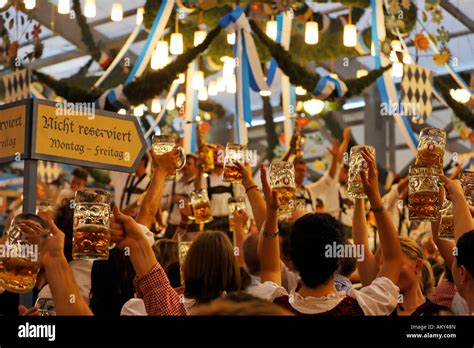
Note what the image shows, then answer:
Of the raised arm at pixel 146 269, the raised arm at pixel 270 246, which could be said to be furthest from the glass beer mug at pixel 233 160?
the raised arm at pixel 146 269

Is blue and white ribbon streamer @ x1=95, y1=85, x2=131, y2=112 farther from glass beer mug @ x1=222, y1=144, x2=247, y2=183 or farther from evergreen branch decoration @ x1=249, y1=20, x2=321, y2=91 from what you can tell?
glass beer mug @ x1=222, y1=144, x2=247, y2=183

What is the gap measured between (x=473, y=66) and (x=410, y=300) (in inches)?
250

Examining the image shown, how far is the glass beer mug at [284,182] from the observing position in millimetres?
2723

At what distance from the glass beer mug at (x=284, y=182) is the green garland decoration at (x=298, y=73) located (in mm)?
3714

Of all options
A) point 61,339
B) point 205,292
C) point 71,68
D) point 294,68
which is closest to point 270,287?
point 205,292

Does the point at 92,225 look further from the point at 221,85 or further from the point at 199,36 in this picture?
the point at 221,85

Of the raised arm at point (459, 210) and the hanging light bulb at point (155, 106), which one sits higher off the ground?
the hanging light bulb at point (155, 106)

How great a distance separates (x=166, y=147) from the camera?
2508 mm

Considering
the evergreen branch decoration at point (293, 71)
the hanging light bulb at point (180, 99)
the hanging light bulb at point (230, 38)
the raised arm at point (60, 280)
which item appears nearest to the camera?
the raised arm at point (60, 280)

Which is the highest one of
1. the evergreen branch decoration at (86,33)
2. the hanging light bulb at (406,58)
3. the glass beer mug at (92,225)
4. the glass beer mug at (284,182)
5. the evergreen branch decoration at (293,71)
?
the evergreen branch decoration at (86,33)

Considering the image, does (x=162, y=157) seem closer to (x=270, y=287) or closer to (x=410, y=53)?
(x=270, y=287)

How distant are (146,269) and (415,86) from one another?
5618 mm

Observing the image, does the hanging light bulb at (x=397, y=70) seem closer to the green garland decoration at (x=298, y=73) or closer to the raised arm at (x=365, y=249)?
the green garland decoration at (x=298, y=73)

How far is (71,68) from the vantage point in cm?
901
